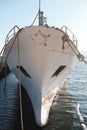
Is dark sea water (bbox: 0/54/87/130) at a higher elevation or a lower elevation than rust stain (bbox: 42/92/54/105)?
lower

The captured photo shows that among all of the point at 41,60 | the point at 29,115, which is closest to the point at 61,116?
the point at 29,115

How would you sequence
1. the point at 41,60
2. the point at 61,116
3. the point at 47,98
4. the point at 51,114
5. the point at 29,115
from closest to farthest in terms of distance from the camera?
1. the point at 41,60
2. the point at 47,98
3. the point at 29,115
4. the point at 61,116
5. the point at 51,114

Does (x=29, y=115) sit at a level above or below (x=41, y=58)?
below

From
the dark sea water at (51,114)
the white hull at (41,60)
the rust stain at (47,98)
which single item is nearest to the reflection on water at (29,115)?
the dark sea water at (51,114)

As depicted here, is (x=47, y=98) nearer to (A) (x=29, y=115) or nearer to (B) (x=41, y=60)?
(A) (x=29, y=115)

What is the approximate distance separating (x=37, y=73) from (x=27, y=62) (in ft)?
2.95

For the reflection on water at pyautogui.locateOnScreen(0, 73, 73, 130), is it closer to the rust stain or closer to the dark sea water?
the dark sea water

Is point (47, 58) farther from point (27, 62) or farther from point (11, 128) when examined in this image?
point (11, 128)

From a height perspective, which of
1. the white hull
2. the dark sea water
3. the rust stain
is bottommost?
the dark sea water

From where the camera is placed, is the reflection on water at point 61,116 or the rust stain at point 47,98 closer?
the reflection on water at point 61,116

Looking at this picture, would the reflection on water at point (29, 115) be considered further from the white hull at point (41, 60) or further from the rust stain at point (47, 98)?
the rust stain at point (47, 98)

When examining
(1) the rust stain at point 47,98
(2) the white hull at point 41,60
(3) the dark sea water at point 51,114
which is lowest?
(3) the dark sea water at point 51,114

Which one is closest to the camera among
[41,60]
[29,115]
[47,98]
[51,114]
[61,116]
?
[41,60]

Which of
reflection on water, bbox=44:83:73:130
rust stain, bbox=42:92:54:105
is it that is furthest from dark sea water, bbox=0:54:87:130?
rust stain, bbox=42:92:54:105
